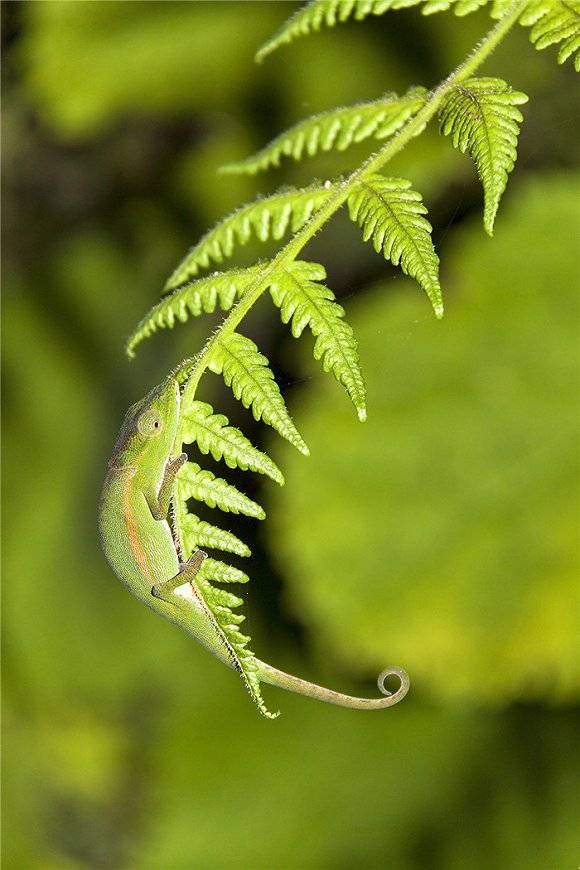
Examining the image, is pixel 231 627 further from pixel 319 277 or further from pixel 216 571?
pixel 319 277

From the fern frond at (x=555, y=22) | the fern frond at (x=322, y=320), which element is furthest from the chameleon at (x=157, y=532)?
the fern frond at (x=555, y=22)

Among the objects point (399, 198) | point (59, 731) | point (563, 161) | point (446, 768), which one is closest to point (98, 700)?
point (59, 731)

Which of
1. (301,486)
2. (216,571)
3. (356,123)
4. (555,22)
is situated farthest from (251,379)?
(301,486)

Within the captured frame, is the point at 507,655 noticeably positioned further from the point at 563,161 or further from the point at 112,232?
the point at 112,232

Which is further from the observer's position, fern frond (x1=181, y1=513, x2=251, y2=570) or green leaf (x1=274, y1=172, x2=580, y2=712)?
green leaf (x1=274, y1=172, x2=580, y2=712)

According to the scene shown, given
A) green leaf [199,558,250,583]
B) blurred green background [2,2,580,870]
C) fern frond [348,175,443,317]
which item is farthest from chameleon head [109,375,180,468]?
blurred green background [2,2,580,870]

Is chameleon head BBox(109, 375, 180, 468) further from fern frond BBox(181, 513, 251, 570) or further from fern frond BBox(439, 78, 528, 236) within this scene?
fern frond BBox(439, 78, 528, 236)
